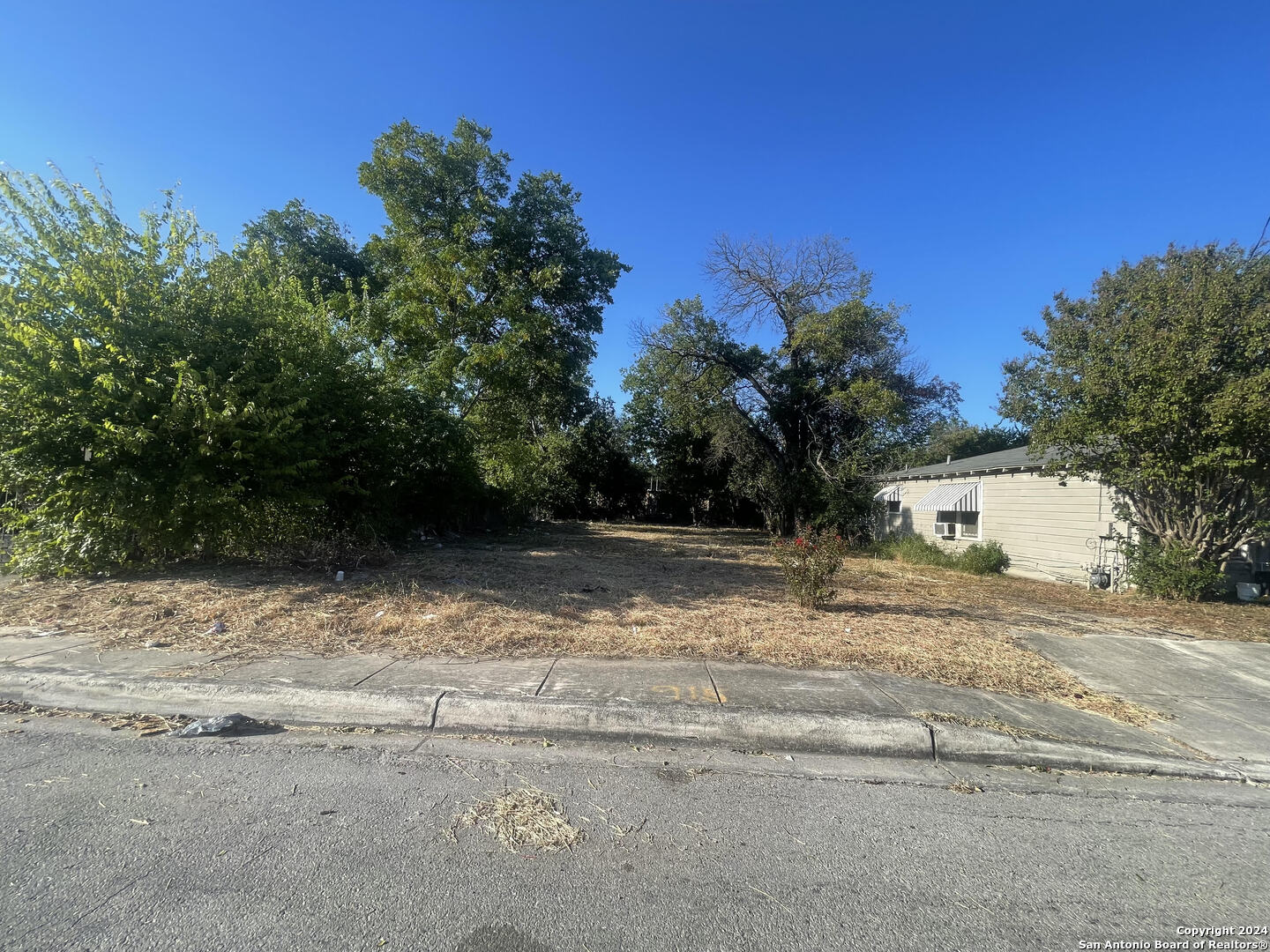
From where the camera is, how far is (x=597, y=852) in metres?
2.90

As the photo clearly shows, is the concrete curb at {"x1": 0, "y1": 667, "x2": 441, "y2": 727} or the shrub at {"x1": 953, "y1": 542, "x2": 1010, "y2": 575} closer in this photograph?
the concrete curb at {"x1": 0, "y1": 667, "x2": 441, "y2": 727}

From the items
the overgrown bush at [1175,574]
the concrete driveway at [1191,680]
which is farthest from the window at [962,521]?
the concrete driveway at [1191,680]

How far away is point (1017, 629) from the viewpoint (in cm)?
776

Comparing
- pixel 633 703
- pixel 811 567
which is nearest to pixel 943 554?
pixel 811 567

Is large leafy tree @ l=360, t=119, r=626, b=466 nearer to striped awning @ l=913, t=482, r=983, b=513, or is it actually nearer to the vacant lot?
the vacant lot

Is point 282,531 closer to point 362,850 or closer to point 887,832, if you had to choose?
point 362,850

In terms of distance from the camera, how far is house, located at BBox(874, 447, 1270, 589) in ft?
38.9

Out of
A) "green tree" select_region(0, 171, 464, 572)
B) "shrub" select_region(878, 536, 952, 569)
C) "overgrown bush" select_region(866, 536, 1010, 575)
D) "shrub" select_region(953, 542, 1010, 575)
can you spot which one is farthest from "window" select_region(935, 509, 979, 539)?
"green tree" select_region(0, 171, 464, 572)

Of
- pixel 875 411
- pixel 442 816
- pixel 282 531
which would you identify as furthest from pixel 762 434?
pixel 442 816

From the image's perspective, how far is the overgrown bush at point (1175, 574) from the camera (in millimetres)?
10078

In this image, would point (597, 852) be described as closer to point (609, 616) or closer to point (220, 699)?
point (220, 699)

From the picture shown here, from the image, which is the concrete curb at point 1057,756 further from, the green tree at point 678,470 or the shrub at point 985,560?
the green tree at point 678,470

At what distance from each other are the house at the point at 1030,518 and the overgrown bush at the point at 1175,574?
96 centimetres

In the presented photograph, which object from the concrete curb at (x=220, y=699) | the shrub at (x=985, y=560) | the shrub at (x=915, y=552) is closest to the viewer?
the concrete curb at (x=220, y=699)
